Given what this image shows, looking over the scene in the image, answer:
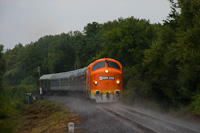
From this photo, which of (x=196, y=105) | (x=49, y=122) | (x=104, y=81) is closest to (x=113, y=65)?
(x=104, y=81)

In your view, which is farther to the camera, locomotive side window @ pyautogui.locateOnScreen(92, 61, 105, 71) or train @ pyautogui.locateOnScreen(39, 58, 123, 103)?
locomotive side window @ pyautogui.locateOnScreen(92, 61, 105, 71)

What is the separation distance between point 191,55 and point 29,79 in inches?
3213

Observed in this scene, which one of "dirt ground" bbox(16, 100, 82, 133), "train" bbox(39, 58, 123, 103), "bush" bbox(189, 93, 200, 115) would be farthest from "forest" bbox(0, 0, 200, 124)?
"train" bbox(39, 58, 123, 103)

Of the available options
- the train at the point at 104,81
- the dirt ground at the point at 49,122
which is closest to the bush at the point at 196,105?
the train at the point at 104,81

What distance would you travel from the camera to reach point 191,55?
1466 cm

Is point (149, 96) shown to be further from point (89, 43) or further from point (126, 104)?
point (89, 43)

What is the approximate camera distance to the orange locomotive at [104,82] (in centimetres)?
1847

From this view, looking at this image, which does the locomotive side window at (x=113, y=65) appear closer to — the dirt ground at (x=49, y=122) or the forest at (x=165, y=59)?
the forest at (x=165, y=59)

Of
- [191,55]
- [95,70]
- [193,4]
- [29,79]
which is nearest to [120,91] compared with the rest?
[95,70]

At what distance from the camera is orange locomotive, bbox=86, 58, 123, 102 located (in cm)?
1847

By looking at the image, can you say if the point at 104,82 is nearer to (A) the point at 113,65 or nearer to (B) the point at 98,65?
(B) the point at 98,65

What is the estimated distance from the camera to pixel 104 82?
18.6m

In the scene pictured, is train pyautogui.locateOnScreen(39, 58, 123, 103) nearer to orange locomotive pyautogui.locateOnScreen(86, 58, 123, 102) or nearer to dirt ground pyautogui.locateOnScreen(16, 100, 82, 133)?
orange locomotive pyautogui.locateOnScreen(86, 58, 123, 102)

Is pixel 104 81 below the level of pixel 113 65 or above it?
below
